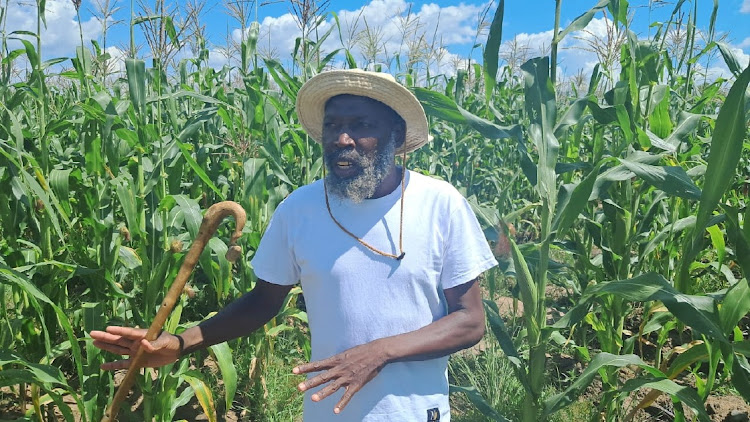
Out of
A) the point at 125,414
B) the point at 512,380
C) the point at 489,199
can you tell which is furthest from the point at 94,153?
the point at 489,199

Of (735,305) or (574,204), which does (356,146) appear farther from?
(735,305)

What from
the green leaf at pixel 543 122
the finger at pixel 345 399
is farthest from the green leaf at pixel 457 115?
the finger at pixel 345 399

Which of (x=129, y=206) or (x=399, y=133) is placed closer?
(x=399, y=133)

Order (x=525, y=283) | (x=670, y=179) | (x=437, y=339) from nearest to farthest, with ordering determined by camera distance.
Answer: (x=437, y=339)
(x=670, y=179)
(x=525, y=283)

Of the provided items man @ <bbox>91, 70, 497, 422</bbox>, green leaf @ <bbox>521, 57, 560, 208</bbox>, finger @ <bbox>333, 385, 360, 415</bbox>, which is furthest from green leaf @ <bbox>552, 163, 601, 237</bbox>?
finger @ <bbox>333, 385, 360, 415</bbox>

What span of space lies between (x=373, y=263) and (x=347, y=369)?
0.35 m

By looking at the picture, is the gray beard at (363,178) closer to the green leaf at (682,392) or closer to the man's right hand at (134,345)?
the man's right hand at (134,345)

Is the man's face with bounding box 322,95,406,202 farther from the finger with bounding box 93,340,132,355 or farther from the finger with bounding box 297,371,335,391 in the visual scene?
the finger with bounding box 93,340,132,355

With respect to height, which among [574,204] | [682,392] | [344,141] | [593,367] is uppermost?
[344,141]

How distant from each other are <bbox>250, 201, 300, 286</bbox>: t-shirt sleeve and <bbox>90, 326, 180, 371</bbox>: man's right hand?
1.04 ft

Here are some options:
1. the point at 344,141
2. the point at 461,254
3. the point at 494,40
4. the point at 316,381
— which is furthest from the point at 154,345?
the point at 494,40

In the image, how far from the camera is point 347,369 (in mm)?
1447

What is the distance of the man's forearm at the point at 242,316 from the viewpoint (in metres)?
1.83

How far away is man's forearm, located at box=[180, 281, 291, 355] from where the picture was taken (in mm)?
1832
